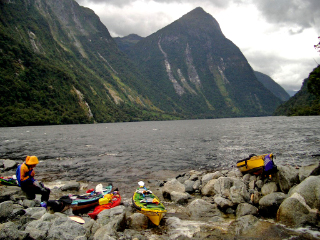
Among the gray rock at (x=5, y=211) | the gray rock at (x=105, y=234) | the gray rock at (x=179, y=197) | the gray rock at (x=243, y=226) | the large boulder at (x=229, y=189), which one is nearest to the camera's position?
the gray rock at (x=105, y=234)

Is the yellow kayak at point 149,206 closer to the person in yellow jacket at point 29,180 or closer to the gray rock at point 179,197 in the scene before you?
the gray rock at point 179,197

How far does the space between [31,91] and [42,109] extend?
699 inches

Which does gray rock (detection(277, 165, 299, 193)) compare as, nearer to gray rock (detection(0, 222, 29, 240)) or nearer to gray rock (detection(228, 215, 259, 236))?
gray rock (detection(228, 215, 259, 236))

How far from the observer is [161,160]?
32312 millimetres

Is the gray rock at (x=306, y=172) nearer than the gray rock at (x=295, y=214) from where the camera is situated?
No

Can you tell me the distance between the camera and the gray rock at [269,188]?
13.9 meters

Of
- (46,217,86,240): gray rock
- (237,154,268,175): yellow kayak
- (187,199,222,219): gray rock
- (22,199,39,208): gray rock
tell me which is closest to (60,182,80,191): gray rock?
(22,199,39,208): gray rock

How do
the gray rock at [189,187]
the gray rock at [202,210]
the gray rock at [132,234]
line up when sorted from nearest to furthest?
the gray rock at [132,234]
the gray rock at [202,210]
the gray rock at [189,187]

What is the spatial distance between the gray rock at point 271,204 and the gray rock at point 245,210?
0.37 m

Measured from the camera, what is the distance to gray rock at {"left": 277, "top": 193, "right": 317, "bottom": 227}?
10.1 meters

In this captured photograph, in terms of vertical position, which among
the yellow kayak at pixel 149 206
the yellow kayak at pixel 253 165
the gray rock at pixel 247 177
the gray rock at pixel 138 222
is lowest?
the gray rock at pixel 138 222

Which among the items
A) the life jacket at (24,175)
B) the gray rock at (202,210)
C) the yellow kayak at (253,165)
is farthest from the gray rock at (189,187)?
the life jacket at (24,175)

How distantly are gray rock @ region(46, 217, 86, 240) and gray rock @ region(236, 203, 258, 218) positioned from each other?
8.13 metres

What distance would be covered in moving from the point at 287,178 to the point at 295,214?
3.61 m
